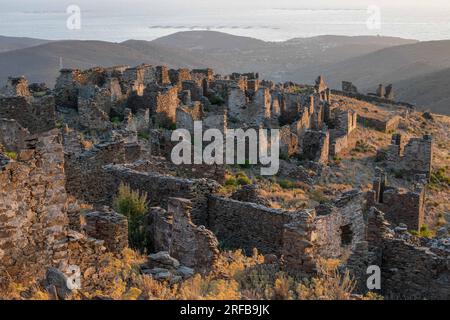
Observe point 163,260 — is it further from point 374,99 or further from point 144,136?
point 374,99

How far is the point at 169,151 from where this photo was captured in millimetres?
22000

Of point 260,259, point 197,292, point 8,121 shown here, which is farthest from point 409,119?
point 197,292

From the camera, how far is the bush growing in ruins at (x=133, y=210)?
12.8 meters

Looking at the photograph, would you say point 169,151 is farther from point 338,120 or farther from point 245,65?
point 245,65

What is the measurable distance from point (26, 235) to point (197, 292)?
103 inches

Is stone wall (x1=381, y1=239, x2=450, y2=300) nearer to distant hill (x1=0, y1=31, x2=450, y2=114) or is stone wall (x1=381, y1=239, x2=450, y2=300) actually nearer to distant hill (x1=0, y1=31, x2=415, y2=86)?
distant hill (x1=0, y1=31, x2=415, y2=86)

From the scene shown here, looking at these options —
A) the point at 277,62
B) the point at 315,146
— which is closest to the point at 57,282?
the point at 315,146

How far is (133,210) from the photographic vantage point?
1360cm

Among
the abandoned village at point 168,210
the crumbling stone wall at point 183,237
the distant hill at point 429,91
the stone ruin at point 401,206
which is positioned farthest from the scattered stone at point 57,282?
the distant hill at point 429,91

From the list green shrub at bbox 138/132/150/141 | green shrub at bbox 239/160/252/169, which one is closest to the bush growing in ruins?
green shrub at bbox 138/132/150/141

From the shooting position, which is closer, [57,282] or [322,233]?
[57,282]

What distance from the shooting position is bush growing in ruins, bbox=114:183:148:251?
42.0 ft

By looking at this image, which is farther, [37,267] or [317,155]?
[317,155]

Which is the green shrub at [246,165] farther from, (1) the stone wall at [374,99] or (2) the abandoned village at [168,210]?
(1) the stone wall at [374,99]
